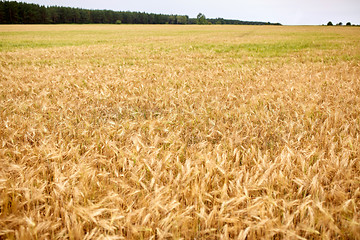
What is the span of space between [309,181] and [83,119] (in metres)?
2.96

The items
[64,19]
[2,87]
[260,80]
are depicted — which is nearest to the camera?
[2,87]

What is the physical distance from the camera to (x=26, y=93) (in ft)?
15.8

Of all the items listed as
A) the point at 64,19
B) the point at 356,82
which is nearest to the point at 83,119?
the point at 356,82

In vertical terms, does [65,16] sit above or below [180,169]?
above

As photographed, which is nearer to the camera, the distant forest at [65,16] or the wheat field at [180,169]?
the wheat field at [180,169]

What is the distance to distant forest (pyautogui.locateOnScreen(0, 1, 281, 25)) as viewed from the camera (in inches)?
3875

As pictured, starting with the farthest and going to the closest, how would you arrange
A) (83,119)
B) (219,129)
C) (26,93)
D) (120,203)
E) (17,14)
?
(17,14)
(26,93)
(83,119)
(219,129)
(120,203)

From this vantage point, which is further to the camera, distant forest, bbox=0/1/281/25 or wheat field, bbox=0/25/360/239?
distant forest, bbox=0/1/281/25

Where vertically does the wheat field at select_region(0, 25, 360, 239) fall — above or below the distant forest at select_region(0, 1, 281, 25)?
below

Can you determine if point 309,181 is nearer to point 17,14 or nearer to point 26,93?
point 26,93

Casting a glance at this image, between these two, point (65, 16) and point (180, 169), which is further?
point (65, 16)

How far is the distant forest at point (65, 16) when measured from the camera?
9844 centimetres

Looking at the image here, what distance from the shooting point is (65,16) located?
391 feet

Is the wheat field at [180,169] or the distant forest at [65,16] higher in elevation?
the distant forest at [65,16]
